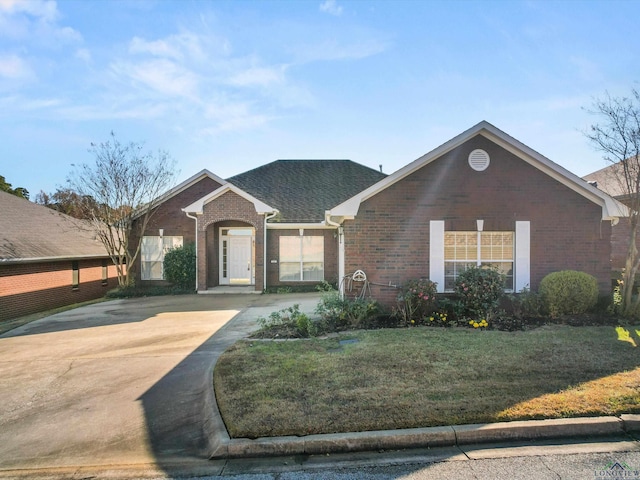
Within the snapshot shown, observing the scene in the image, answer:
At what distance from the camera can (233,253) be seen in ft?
59.2

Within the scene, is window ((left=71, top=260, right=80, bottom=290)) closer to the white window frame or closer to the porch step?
the porch step

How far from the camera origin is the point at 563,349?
6.55 m

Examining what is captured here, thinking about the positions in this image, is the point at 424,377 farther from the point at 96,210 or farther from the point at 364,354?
the point at 96,210

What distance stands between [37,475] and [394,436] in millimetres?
3477

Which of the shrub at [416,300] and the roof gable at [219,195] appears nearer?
the shrub at [416,300]

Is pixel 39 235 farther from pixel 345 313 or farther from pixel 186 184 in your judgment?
pixel 345 313

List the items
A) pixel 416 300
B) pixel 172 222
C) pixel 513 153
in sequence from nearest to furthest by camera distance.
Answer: pixel 416 300 → pixel 513 153 → pixel 172 222

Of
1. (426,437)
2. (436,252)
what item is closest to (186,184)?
(436,252)

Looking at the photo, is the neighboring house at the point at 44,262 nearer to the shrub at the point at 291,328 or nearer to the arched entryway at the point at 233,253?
the arched entryway at the point at 233,253

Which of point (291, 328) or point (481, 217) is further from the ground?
point (481, 217)

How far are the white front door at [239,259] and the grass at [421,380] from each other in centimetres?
1076

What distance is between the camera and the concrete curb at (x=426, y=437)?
147 inches

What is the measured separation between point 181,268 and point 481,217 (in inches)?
502

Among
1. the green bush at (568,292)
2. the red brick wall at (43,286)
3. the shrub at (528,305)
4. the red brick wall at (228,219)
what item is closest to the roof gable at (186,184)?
the red brick wall at (228,219)
